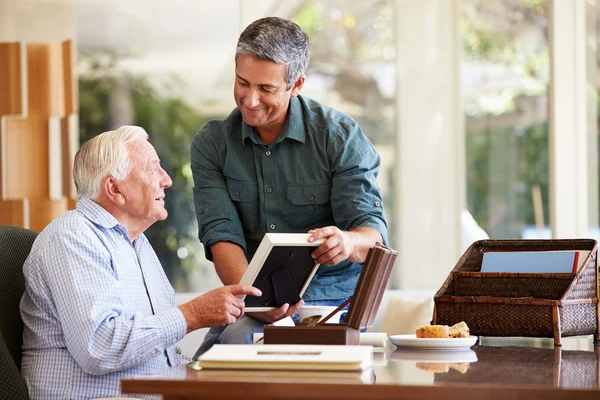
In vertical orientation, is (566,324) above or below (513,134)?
below

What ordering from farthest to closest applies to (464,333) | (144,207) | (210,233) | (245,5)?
(245,5) < (210,233) < (144,207) < (464,333)

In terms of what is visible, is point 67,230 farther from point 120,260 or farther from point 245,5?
point 245,5

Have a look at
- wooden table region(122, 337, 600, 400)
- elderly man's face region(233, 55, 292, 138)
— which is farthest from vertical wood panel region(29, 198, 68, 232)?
wooden table region(122, 337, 600, 400)

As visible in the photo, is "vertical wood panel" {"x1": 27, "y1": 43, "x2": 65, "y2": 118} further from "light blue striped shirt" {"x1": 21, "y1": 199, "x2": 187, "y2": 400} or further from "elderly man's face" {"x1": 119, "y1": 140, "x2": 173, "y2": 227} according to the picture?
"light blue striped shirt" {"x1": 21, "y1": 199, "x2": 187, "y2": 400}

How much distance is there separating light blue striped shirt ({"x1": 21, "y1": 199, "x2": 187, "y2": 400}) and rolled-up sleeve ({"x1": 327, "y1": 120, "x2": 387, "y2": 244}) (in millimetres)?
709

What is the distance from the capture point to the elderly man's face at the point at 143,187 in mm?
2297

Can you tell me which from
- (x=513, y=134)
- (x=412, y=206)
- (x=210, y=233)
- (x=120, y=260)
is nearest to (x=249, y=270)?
(x=120, y=260)

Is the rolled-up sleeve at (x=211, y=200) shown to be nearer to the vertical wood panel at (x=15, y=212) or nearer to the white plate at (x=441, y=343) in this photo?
the white plate at (x=441, y=343)

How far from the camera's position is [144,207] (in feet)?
7.58

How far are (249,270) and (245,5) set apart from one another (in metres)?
3.58

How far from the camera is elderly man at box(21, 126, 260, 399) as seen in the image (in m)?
1.93

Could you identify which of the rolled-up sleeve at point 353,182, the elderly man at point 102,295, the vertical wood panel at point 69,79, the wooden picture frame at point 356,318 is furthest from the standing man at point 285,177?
the vertical wood panel at point 69,79

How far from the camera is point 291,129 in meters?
2.67

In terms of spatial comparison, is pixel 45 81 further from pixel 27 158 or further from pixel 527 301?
pixel 527 301
